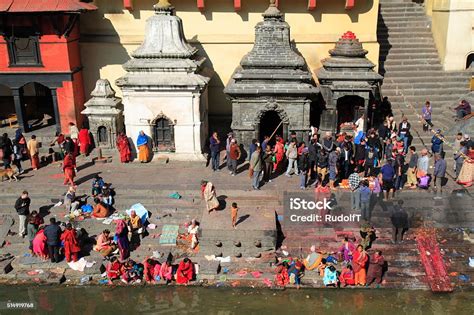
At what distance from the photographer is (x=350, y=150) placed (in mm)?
16562

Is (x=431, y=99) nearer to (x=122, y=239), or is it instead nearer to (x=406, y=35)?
(x=406, y=35)

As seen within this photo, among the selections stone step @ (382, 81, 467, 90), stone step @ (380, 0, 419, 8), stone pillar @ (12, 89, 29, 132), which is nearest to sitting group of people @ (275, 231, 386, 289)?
stone step @ (382, 81, 467, 90)

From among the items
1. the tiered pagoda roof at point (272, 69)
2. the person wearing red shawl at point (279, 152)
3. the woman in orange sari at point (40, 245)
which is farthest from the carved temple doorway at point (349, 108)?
the woman in orange sari at point (40, 245)

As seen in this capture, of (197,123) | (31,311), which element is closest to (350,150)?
(197,123)

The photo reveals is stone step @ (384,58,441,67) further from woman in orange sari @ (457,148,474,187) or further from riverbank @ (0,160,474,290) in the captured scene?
riverbank @ (0,160,474,290)

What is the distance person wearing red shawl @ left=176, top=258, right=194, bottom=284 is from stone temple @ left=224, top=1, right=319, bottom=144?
618 centimetres

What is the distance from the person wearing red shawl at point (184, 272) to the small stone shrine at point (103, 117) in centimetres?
756

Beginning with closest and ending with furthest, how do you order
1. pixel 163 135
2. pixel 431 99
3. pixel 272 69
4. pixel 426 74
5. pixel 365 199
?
1. pixel 365 199
2. pixel 272 69
3. pixel 163 135
4. pixel 431 99
5. pixel 426 74

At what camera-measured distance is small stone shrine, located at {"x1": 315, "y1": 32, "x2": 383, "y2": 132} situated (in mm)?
18672

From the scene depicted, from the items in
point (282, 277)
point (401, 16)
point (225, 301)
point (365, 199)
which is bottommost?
point (225, 301)

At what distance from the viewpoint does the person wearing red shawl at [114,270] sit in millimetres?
13234

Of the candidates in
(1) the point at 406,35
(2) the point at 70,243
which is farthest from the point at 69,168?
(1) the point at 406,35

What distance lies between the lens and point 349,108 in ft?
65.3

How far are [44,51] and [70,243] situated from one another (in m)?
8.90
